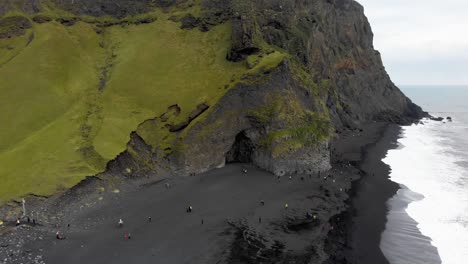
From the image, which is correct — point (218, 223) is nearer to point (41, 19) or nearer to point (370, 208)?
point (370, 208)

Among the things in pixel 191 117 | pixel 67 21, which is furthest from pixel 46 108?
pixel 67 21

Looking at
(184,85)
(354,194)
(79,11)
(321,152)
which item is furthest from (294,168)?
(79,11)

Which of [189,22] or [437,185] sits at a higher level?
[189,22]

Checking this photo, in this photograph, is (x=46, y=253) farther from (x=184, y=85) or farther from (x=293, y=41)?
(x=293, y=41)

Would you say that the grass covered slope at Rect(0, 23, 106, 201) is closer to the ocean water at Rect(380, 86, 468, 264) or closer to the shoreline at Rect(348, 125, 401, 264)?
the shoreline at Rect(348, 125, 401, 264)

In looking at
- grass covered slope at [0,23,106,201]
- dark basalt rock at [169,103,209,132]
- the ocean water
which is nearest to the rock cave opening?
dark basalt rock at [169,103,209,132]
